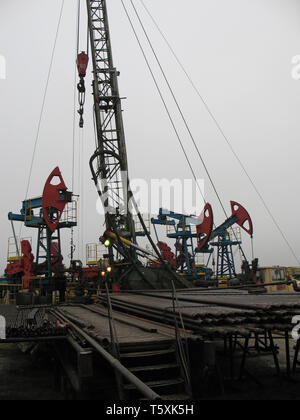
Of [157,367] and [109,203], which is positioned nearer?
[157,367]

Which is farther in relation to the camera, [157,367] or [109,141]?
[109,141]

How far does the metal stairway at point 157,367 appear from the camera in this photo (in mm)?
4582

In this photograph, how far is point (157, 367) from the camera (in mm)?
Result: 4855

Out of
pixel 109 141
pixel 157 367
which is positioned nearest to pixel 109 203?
pixel 109 141

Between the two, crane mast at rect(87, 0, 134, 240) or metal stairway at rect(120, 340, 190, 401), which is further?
crane mast at rect(87, 0, 134, 240)

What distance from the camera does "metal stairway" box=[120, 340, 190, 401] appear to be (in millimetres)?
4582

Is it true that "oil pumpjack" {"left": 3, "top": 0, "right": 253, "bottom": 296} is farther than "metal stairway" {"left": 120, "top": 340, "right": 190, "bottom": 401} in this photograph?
Yes

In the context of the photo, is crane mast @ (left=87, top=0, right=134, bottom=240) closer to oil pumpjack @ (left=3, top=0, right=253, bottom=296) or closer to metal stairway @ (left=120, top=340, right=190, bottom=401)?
oil pumpjack @ (left=3, top=0, right=253, bottom=296)

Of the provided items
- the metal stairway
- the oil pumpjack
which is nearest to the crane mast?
the oil pumpjack

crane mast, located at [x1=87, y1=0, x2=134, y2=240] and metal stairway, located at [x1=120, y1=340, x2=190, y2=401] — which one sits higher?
crane mast, located at [x1=87, y1=0, x2=134, y2=240]

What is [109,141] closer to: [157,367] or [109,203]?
[109,203]

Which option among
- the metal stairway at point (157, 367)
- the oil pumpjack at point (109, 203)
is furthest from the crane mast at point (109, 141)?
the metal stairway at point (157, 367)
